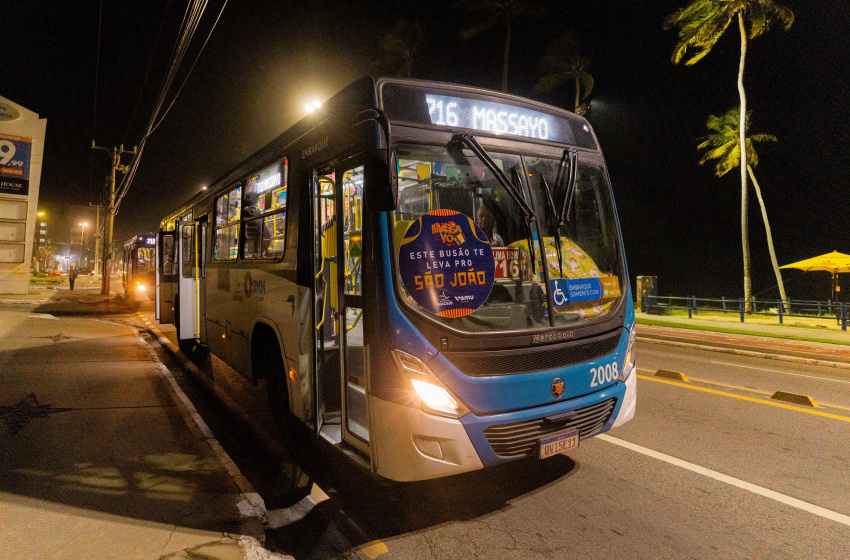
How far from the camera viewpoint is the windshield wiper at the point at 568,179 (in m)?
4.12

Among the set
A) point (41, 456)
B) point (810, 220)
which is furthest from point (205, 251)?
point (810, 220)

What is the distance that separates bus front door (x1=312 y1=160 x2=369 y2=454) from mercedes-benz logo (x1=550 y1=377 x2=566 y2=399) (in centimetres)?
142

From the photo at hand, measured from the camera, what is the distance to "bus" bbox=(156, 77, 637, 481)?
351cm

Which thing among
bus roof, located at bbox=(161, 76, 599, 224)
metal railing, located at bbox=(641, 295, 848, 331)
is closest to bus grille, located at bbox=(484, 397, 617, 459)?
bus roof, located at bbox=(161, 76, 599, 224)

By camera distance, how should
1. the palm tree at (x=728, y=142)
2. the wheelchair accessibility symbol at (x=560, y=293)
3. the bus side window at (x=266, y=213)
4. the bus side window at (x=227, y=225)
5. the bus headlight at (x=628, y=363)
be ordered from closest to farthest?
the wheelchair accessibility symbol at (x=560, y=293) < the bus headlight at (x=628, y=363) < the bus side window at (x=266, y=213) < the bus side window at (x=227, y=225) < the palm tree at (x=728, y=142)

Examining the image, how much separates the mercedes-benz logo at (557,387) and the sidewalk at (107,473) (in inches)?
91.9

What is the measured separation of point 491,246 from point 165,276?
1244cm

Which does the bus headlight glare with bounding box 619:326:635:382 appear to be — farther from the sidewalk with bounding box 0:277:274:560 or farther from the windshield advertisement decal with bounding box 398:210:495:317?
the sidewalk with bounding box 0:277:274:560

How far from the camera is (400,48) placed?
101 ft

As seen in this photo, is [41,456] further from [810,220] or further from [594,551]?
[810,220]

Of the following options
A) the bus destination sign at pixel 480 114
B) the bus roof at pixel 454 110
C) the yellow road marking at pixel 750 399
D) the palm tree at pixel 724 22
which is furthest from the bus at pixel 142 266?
the palm tree at pixel 724 22

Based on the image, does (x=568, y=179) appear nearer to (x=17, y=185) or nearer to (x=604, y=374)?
(x=604, y=374)

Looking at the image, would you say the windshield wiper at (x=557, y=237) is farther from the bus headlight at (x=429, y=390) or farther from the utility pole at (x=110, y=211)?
the utility pole at (x=110, y=211)

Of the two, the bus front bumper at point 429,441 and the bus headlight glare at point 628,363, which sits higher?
the bus headlight glare at point 628,363
